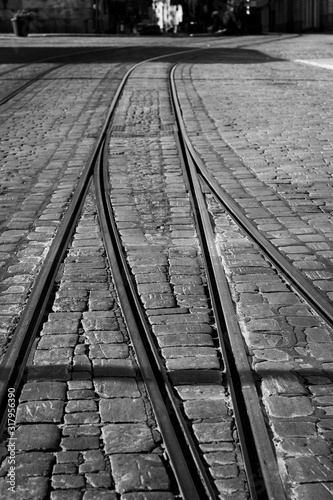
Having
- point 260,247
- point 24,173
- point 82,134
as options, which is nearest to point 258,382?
point 260,247

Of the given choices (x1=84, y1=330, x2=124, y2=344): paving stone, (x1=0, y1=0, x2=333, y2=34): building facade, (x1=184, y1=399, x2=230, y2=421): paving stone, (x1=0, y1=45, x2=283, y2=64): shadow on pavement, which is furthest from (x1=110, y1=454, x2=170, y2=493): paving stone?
(x1=0, y1=0, x2=333, y2=34): building facade

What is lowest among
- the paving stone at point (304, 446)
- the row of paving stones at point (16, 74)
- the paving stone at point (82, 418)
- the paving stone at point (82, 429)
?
the paving stone at point (304, 446)

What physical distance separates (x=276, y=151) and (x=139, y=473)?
21.9 ft

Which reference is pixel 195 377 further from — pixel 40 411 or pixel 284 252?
pixel 284 252

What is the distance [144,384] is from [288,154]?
19.2ft

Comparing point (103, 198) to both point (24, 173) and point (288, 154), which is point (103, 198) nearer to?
point (24, 173)

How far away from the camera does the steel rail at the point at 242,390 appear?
2801mm

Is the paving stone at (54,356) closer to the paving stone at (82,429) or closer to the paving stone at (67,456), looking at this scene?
the paving stone at (82,429)

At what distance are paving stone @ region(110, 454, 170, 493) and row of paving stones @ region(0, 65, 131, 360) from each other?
45.0 inches

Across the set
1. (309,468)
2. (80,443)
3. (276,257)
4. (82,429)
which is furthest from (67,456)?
(276,257)

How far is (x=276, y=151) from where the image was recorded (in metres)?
9.13

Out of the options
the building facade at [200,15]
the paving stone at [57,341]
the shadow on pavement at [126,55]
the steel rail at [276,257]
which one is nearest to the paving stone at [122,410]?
the paving stone at [57,341]

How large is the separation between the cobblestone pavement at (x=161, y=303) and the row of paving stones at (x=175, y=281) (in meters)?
0.01

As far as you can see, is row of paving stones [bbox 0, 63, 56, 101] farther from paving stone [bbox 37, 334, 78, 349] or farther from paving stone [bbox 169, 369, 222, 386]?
paving stone [bbox 169, 369, 222, 386]
